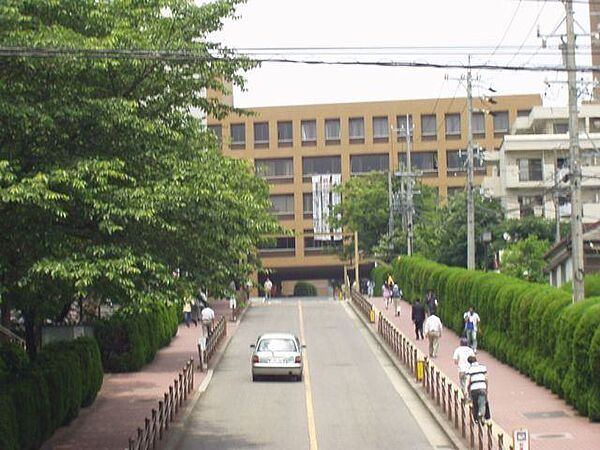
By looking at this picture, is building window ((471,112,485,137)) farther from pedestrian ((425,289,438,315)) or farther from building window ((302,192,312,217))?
pedestrian ((425,289,438,315))

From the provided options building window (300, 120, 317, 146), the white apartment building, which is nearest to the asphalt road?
the white apartment building

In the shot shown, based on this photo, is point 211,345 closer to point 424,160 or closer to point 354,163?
point 354,163

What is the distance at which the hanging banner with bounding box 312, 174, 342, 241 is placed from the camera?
3620 inches

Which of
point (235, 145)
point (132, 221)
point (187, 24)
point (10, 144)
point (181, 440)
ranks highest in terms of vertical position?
point (235, 145)

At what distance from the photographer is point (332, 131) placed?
101 meters

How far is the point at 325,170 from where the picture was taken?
101 m

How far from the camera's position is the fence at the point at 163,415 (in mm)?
18094

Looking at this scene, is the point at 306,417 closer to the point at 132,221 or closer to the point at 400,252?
the point at 132,221

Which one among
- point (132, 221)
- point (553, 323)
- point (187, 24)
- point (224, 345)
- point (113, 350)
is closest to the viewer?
point (132, 221)

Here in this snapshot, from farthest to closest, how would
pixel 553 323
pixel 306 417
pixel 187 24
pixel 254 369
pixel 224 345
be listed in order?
pixel 224 345, pixel 254 369, pixel 553 323, pixel 306 417, pixel 187 24

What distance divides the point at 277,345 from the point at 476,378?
11.1 m

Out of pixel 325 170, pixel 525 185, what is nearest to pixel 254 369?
pixel 525 185

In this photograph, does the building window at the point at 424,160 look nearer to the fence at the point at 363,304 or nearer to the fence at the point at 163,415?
the fence at the point at 363,304

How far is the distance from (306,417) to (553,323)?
705 centimetres
